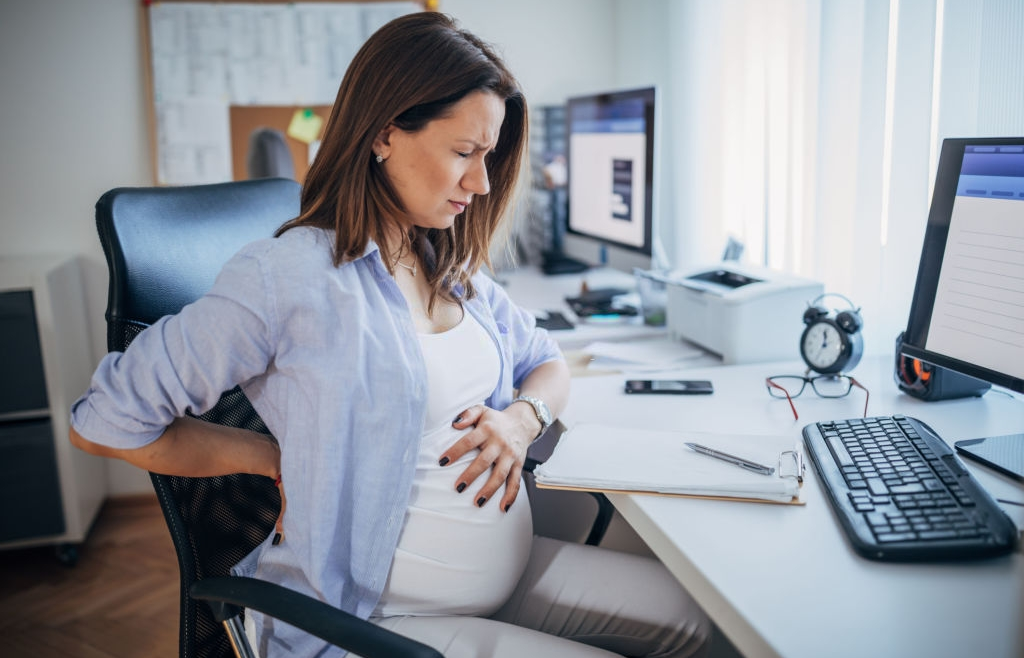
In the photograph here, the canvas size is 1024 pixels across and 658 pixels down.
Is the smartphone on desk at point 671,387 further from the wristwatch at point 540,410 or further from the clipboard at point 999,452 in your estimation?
the clipboard at point 999,452

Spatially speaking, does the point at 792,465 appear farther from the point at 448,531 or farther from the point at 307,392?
the point at 307,392

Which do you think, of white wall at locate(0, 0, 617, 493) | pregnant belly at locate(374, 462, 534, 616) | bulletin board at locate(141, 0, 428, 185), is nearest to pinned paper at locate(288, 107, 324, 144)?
bulletin board at locate(141, 0, 428, 185)

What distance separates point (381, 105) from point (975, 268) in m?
0.85

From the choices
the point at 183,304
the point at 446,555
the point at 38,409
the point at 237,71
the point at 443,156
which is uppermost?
the point at 237,71

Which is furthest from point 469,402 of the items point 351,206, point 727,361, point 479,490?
point 727,361

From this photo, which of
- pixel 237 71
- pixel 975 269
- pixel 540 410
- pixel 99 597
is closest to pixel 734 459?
pixel 540 410

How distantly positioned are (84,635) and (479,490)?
1629mm

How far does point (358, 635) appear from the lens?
2.64ft

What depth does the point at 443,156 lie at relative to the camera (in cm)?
109

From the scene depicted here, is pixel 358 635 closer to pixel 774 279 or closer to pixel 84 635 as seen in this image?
pixel 774 279

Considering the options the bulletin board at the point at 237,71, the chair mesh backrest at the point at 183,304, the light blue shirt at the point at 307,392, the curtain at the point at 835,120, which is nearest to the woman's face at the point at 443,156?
the light blue shirt at the point at 307,392

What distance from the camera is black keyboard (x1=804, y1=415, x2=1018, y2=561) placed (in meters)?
0.83

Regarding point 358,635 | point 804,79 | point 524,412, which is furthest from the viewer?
point 804,79

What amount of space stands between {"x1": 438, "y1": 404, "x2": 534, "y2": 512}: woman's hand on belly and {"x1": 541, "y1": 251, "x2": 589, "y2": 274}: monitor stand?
1.59 meters
